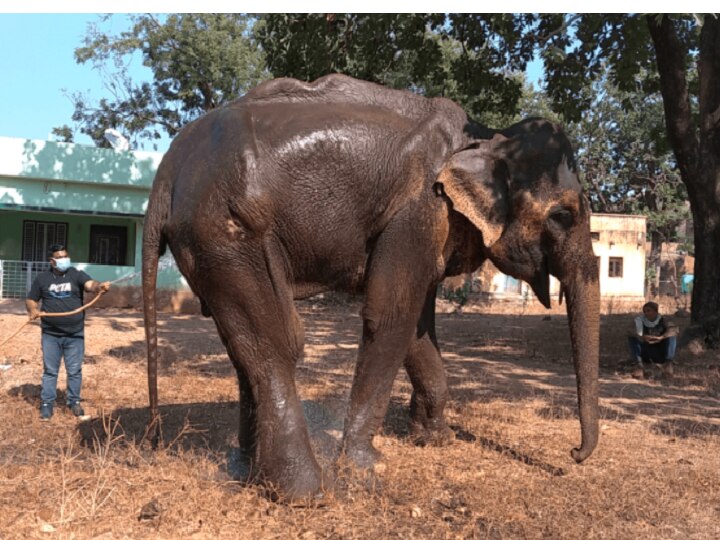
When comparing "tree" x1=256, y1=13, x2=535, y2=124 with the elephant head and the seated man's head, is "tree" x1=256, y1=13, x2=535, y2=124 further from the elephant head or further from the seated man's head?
the elephant head

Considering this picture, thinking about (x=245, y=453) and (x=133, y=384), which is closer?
(x=245, y=453)

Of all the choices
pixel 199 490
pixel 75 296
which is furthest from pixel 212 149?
pixel 75 296

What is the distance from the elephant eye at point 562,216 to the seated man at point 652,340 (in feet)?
17.7

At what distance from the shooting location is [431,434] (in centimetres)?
562

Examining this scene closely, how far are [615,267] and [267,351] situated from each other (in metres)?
29.3

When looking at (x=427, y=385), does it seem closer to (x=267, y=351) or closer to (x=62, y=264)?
(x=267, y=351)

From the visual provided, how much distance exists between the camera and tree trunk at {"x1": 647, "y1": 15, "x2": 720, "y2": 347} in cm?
1078

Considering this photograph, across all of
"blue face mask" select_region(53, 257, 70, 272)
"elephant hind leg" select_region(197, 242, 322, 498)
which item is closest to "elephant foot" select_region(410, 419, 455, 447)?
"elephant hind leg" select_region(197, 242, 322, 498)

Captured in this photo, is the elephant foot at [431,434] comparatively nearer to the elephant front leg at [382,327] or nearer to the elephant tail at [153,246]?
the elephant front leg at [382,327]

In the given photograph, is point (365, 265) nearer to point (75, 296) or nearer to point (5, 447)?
point (5, 447)

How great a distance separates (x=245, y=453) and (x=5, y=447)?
1884 mm

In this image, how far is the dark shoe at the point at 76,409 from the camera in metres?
6.79

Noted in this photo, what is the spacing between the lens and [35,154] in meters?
19.8

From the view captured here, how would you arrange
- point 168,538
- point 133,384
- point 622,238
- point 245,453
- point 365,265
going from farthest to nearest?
1. point 622,238
2. point 133,384
3. point 245,453
4. point 365,265
5. point 168,538
